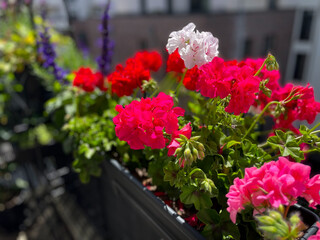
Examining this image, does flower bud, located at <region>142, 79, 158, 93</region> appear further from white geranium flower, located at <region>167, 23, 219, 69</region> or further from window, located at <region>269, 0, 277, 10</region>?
window, located at <region>269, 0, 277, 10</region>

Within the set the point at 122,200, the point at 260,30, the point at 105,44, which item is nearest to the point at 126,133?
the point at 122,200

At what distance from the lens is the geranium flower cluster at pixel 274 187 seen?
44 centimetres

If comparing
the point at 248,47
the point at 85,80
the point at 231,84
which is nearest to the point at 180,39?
the point at 231,84

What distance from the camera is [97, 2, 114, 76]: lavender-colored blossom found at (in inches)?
42.7

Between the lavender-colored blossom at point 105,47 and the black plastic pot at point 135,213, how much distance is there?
19.0 inches

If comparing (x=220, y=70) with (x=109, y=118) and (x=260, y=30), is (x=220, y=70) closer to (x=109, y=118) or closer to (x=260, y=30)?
(x=109, y=118)

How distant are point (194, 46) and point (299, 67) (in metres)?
5.03

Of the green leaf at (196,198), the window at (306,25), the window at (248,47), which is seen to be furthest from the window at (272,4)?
the green leaf at (196,198)

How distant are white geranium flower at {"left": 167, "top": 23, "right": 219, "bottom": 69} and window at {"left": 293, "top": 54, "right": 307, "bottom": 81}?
15.9 feet

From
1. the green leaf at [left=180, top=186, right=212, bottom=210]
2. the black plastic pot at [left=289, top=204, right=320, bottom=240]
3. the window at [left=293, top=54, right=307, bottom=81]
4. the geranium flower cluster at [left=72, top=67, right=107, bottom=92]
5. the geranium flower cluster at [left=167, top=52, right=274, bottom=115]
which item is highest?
the geranium flower cluster at [left=167, top=52, right=274, bottom=115]

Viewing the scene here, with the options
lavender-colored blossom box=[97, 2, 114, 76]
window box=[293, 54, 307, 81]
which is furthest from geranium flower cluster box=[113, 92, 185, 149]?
window box=[293, 54, 307, 81]

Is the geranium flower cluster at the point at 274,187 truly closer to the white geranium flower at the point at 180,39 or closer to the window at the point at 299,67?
the white geranium flower at the point at 180,39

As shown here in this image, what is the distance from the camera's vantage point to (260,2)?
20.5 feet

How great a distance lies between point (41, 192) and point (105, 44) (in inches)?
46.8
